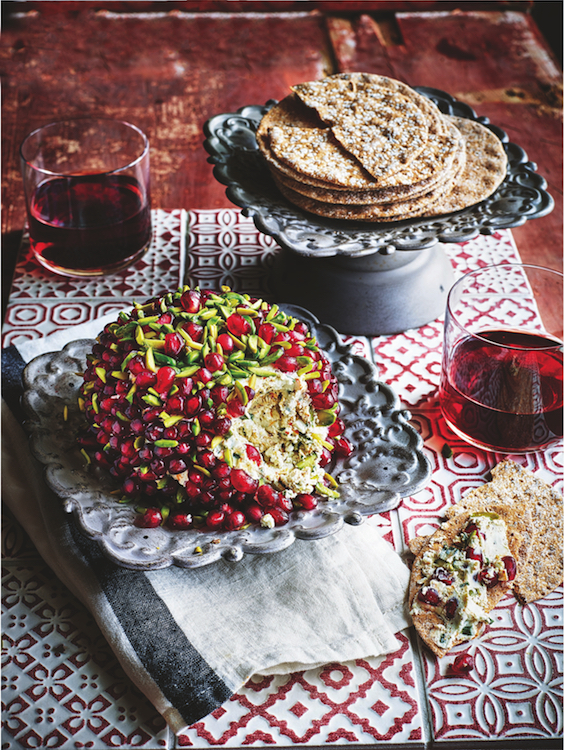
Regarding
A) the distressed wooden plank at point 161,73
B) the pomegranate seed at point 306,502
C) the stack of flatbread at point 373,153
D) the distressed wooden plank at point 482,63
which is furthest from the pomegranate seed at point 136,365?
the distressed wooden plank at point 482,63

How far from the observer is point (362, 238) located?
108 cm

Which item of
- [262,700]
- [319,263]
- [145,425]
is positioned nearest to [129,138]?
[319,263]

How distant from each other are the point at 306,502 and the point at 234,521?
84 millimetres

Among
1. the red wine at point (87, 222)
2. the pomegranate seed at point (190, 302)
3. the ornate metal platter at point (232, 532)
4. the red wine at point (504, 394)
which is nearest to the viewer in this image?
the ornate metal platter at point (232, 532)

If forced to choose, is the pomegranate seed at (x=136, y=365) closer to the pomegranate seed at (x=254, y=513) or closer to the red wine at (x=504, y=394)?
the pomegranate seed at (x=254, y=513)

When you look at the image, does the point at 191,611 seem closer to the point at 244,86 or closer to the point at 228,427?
the point at 228,427

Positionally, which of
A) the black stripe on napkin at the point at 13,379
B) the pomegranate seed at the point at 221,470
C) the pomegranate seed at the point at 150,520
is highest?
the pomegranate seed at the point at 221,470

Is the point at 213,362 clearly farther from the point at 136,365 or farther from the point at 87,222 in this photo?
the point at 87,222

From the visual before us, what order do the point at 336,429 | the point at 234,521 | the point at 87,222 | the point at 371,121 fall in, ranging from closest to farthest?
the point at 234,521
the point at 336,429
the point at 371,121
the point at 87,222

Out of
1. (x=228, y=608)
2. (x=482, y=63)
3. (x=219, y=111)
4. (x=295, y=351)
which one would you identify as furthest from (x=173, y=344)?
(x=482, y=63)

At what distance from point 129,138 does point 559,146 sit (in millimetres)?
995

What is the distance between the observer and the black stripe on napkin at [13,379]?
1095mm

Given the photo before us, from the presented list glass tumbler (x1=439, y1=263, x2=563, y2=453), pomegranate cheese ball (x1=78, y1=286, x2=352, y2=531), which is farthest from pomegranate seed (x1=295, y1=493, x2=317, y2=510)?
glass tumbler (x1=439, y1=263, x2=563, y2=453)

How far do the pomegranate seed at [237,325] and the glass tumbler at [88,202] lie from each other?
1.77 feet
